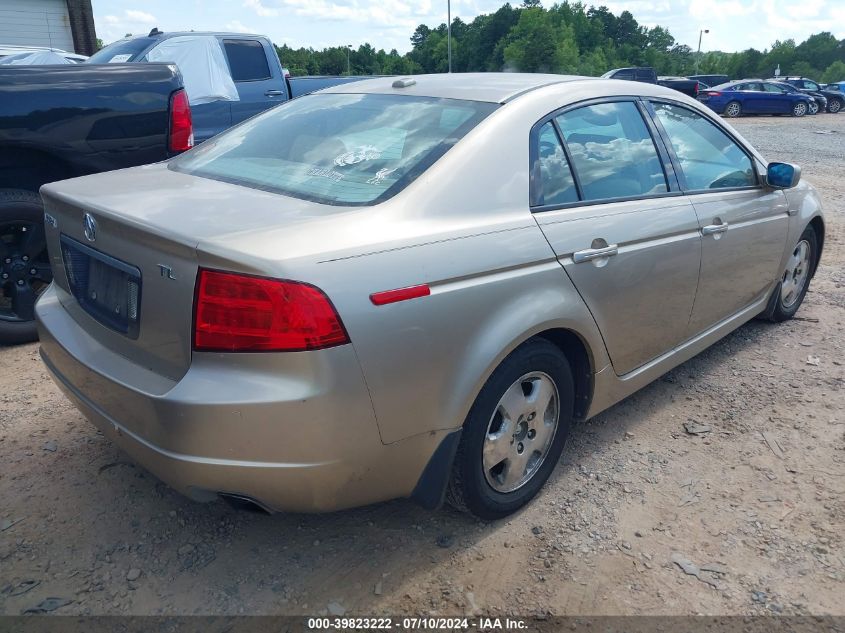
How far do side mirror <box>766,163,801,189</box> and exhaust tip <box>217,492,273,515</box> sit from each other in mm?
3308

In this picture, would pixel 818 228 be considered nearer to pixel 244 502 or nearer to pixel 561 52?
pixel 244 502

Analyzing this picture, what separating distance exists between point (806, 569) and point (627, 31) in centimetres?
9742

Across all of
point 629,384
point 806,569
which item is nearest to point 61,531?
point 629,384

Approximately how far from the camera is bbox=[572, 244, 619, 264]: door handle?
2.77 meters

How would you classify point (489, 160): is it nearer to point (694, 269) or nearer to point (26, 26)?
point (694, 269)

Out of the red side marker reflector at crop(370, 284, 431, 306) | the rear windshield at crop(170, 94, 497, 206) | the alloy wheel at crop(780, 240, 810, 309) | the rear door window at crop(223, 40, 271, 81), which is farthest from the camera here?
the rear door window at crop(223, 40, 271, 81)

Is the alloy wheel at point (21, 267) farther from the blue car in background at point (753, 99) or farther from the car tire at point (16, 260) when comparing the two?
the blue car in background at point (753, 99)

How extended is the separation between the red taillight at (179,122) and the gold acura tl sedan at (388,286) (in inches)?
58.7

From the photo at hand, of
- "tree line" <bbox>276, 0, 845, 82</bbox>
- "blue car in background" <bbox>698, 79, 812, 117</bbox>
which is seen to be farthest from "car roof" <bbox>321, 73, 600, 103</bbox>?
"tree line" <bbox>276, 0, 845, 82</bbox>

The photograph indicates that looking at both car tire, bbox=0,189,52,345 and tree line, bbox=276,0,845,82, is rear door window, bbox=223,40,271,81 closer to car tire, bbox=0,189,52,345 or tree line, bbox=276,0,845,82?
car tire, bbox=0,189,52,345

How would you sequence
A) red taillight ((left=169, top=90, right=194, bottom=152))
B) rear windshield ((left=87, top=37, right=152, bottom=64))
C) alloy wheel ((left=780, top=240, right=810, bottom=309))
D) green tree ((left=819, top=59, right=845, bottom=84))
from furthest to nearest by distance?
green tree ((left=819, top=59, right=845, bottom=84)), rear windshield ((left=87, top=37, right=152, bottom=64)), alloy wheel ((left=780, top=240, right=810, bottom=309)), red taillight ((left=169, top=90, right=194, bottom=152))

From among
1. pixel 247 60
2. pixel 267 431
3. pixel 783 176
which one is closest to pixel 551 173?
pixel 267 431

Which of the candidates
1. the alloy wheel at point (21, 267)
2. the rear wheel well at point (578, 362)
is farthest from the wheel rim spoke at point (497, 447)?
the alloy wheel at point (21, 267)

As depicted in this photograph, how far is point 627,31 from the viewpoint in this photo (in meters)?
89.9
